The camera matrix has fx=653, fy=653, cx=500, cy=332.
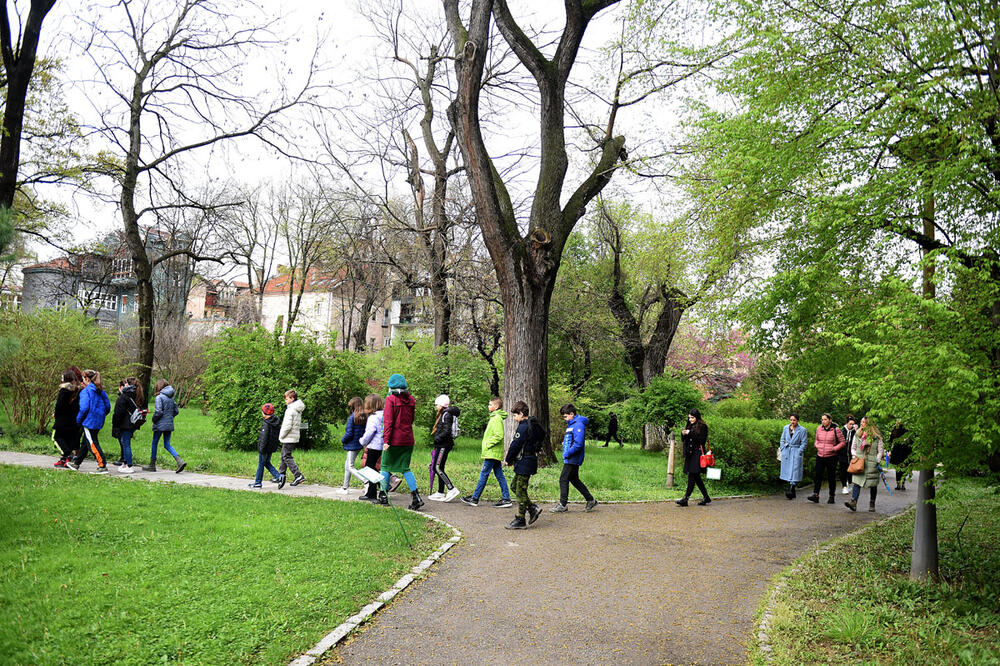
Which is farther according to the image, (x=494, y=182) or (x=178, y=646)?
(x=494, y=182)

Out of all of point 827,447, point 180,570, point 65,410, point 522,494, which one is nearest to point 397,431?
point 522,494

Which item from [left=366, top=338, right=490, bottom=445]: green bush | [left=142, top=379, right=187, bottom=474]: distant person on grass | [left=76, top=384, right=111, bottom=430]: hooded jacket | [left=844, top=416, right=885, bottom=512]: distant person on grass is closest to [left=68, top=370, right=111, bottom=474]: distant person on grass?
[left=76, top=384, right=111, bottom=430]: hooded jacket

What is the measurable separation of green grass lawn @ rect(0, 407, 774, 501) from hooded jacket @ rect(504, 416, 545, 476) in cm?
217

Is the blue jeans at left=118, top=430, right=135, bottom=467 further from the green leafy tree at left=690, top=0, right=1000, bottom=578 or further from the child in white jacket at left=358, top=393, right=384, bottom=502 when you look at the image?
the green leafy tree at left=690, top=0, right=1000, bottom=578

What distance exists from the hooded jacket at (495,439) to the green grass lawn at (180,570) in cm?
164

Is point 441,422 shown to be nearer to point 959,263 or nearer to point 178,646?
point 178,646

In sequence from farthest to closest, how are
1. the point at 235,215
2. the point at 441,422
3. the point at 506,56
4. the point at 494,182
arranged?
the point at 235,215, the point at 506,56, the point at 494,182, the point at 441,422

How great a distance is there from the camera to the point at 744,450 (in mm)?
14492

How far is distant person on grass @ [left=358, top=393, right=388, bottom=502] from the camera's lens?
9.79m

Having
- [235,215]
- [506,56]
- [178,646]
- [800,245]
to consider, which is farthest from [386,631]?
[235,215]

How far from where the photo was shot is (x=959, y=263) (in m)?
6.02

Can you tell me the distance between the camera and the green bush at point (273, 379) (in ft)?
51.8

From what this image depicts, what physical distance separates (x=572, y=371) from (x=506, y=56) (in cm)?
1538

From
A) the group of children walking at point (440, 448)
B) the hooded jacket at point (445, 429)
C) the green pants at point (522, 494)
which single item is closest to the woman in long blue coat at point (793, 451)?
the group of children walking at point (440, 448)
